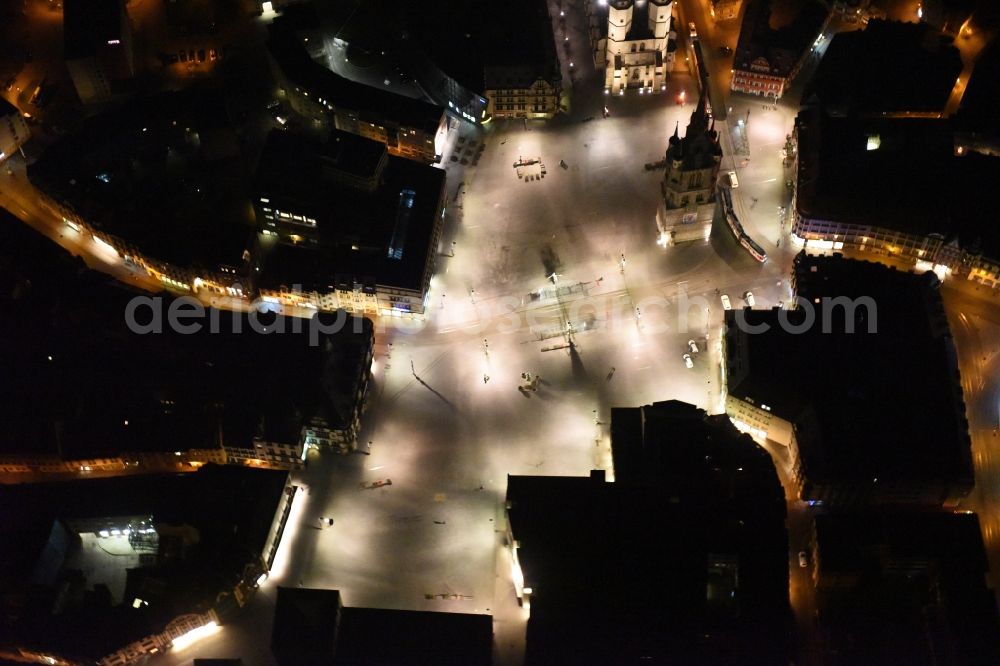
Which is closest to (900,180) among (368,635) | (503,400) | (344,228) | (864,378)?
(864,378)

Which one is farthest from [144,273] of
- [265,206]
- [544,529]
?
[544,529]

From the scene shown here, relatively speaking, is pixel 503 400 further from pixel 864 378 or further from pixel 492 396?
pixel 864 378

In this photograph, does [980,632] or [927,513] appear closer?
[980,632]

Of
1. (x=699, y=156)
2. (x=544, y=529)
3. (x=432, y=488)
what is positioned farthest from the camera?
(x=699, y=156)

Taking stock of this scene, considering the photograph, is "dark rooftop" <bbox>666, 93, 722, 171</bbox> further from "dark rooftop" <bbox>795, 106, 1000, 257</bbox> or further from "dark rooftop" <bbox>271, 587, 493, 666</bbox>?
"dark rooftop" <bbox>271, 587, 493, 666</bbox>

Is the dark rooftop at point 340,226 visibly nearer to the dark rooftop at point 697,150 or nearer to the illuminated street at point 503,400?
the illuminated street at point 503,400

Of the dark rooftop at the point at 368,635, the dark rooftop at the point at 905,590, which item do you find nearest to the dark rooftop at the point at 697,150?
the dark rooftop at the point at 905,590

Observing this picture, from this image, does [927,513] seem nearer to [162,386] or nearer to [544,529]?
[544,529]
